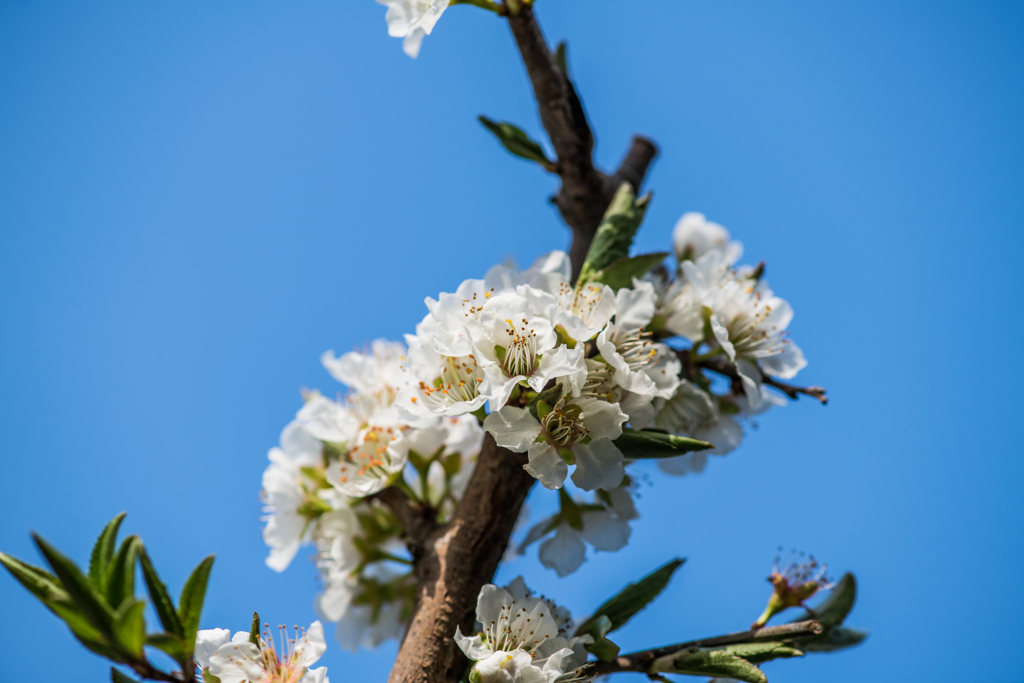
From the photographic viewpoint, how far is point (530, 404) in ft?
4.36

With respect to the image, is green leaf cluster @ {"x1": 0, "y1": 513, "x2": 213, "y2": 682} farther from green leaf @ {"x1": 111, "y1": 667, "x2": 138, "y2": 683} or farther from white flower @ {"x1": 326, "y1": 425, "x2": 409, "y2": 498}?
white flower @ {"x1": 326, "y1": 425, "x2": 409, "y2": 498}

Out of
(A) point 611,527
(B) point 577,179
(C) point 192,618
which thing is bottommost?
(C) point 192,618

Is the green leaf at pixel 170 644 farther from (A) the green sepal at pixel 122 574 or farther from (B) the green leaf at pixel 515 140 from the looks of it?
(B) the green leaf at pixel 515 140

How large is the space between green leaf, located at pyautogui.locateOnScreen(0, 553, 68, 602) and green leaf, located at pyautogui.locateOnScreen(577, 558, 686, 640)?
95 cm

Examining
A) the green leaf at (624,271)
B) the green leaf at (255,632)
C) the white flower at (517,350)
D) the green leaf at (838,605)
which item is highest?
the green leaf at (624,271)

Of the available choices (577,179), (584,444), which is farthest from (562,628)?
(577,179)

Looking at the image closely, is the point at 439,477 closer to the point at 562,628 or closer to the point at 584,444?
the point at 562,628

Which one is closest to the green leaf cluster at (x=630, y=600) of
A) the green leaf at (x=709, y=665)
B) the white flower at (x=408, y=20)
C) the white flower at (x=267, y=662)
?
the green leaf at (x=709, y=665)

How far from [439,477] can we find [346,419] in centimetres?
31

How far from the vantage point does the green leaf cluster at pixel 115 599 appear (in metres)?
0.95

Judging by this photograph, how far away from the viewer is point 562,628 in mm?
1479

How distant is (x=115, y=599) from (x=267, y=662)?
35cm

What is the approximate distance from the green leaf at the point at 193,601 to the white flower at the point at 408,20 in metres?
1.03

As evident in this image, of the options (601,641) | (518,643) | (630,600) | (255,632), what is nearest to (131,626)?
(255,632)
